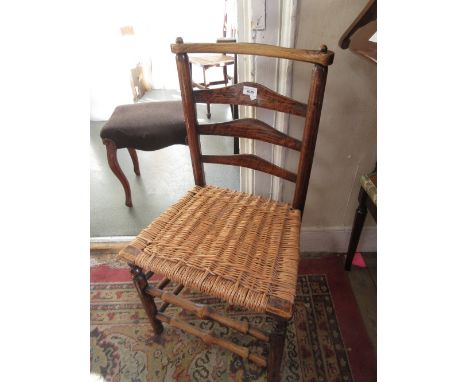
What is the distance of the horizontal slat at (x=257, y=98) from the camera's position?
32.1 inches

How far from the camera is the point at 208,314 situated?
862mm

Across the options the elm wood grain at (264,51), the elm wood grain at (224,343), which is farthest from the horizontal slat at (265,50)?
the elm wood grain at (224,343)

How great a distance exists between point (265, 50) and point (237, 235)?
1.76ft

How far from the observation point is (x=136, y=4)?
3.32 m

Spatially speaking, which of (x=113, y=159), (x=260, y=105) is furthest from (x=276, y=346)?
(x=113, y=159)

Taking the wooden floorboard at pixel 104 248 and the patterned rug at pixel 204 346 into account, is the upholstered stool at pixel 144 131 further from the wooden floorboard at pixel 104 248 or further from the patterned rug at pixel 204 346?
the patterned rug at pixel 204 346

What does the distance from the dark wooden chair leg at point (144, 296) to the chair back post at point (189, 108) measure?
1.27 feet

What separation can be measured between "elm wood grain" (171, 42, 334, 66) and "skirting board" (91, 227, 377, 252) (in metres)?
0.85

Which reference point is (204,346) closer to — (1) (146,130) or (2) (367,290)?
(2) (367,290)

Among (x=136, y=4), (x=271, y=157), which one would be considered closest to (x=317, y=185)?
(x=271, y=157)

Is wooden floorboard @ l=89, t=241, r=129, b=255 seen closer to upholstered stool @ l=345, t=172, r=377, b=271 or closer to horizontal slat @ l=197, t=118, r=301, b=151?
horizontal slat @ l=197, t=118, r=301, b=151

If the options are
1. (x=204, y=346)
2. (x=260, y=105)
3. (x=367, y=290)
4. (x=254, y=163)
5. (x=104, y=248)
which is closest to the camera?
(x=260, y=105)

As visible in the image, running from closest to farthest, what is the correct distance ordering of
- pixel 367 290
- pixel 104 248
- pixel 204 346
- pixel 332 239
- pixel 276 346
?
1. pixel 276 346
2. pixel 204 346
3. pixel 367 290
4. pixel 332 239
5. pixel 104 248
